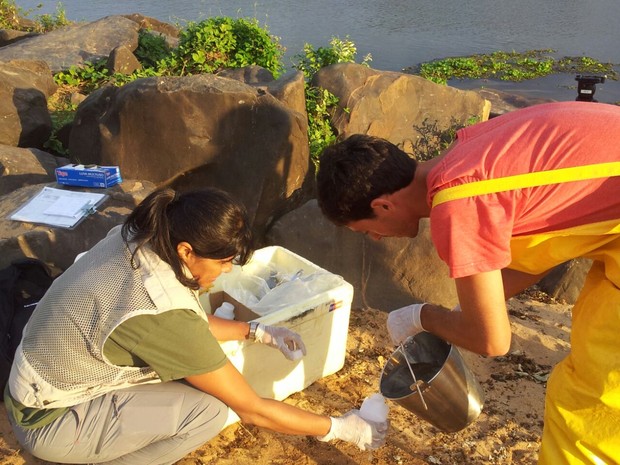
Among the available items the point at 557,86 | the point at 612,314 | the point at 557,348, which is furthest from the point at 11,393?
the point at 557,86

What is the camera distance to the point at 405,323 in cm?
236

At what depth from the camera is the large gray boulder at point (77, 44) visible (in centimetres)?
740

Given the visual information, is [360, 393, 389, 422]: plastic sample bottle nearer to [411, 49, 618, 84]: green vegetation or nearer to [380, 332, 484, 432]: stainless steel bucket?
[380, 332, 484, 432]: stainless steel bucket

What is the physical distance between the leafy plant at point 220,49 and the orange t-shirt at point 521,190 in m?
5.22

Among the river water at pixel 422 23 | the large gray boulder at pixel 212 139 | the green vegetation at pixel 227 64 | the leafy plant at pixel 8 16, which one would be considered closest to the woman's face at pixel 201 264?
the large gray boulder at pixel 212 139

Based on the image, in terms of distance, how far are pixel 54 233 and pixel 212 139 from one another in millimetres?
1260

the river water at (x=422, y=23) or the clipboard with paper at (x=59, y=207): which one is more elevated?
the clipboard with paper at (x=59, y=207)

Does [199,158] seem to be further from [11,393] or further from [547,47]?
[547,47]

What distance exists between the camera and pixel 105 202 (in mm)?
3580

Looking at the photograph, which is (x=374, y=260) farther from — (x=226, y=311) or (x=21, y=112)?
(x=21, y=112)

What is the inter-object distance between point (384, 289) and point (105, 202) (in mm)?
1701

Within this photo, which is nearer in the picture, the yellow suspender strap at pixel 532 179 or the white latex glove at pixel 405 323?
the yellow suspender strap at pixel 532 179

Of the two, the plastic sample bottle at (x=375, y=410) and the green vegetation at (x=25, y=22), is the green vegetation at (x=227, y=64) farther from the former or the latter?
the green vegetation at (x=25, y=22)

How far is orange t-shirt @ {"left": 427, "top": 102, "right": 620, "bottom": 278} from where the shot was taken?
163 centimetres
